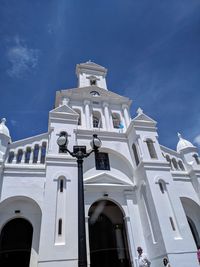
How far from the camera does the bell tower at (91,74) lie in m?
21.5

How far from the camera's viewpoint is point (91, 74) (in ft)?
74.1

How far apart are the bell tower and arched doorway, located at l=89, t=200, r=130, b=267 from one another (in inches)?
504

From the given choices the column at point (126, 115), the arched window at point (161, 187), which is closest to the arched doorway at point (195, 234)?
the arched window at point (161, 187)

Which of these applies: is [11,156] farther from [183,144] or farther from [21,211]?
[183,144]

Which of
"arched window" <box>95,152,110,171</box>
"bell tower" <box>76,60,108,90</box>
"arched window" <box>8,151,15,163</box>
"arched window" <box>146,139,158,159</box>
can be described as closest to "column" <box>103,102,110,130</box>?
"arched window" <box>95,152,110,171</box>

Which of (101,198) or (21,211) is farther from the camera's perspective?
(101,198)

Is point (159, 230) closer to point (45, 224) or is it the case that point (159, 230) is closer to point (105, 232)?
point (105, 232)

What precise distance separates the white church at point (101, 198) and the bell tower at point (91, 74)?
6.25 meters

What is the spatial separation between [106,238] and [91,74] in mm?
16542

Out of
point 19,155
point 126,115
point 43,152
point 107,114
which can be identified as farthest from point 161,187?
point 19,155

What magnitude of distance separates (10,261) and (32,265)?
1.55m

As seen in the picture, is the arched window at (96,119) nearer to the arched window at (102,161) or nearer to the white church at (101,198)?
the white church at (101,198)

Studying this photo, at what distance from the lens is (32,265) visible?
10.3 m

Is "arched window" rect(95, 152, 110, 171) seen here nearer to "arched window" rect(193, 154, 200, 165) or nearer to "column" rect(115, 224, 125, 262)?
"column" rect(115, 224, 125, 262)
